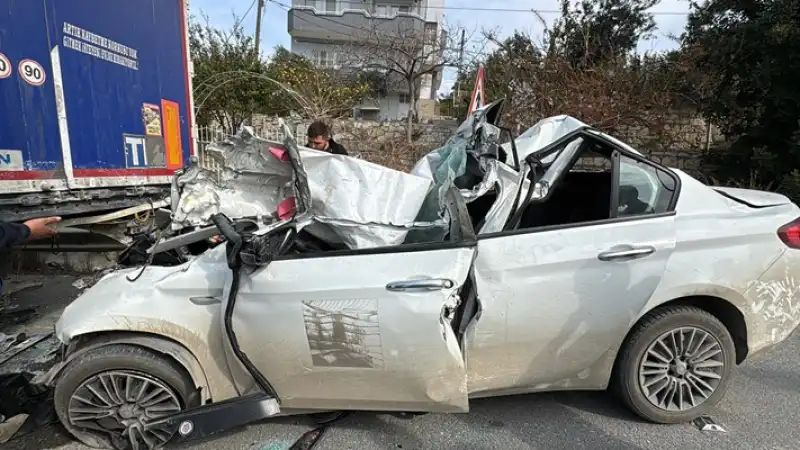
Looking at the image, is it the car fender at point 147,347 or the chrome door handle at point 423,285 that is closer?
the chrome door handle at point 423,285

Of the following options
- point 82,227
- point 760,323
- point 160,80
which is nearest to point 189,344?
point 82,227

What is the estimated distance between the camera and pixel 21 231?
259 cm

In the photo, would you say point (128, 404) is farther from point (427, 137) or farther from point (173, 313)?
point (427, 137)

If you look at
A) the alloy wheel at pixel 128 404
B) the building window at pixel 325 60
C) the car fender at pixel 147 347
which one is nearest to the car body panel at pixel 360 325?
the car fender at pixel 147 347

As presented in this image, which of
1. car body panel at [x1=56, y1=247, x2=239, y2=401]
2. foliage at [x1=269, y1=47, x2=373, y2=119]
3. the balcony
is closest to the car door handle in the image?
car body panel at [x1=56, y1=247, x2=239, y2=401]

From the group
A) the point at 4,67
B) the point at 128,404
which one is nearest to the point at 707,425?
the point at 128,404

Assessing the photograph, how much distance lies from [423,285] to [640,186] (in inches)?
61.4

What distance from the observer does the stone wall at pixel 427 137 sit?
31.4 feet

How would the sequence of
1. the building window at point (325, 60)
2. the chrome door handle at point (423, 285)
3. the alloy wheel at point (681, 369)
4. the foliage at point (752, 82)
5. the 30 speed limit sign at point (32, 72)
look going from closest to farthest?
the chrome door handle at point (423, 285), the alloy wheel at point (681, 369), the 30 speed limit sign at point (32, 72), the foliage at point (752, 82), the building window at point (325, 60)

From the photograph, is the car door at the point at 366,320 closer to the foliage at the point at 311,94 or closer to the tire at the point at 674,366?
the tire at the point at 674,366

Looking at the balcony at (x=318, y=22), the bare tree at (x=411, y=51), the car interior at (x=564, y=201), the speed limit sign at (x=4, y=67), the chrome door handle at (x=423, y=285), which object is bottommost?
the chrome door handle at (x=423, y=285)

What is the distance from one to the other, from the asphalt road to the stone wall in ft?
22.1

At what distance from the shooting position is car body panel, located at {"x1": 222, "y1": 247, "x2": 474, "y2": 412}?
223 cm

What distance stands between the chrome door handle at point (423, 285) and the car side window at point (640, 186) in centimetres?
127
